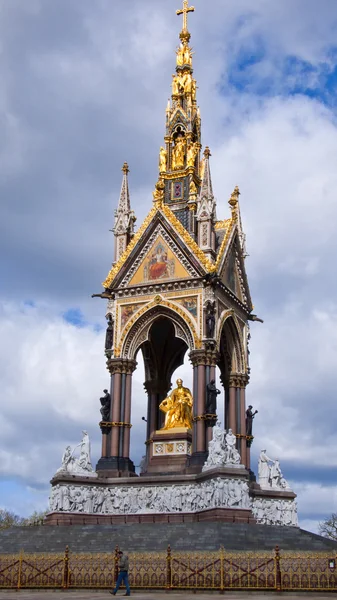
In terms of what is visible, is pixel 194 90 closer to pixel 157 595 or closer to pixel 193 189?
pixel 193 189

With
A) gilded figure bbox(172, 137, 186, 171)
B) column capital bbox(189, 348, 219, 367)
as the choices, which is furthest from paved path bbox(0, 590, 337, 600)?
gilded figure bbox(172, 137, 186, 171)

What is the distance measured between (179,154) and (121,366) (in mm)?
10980

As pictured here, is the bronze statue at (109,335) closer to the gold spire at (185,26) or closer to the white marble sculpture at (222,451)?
the white marble sculpture at (222,451)

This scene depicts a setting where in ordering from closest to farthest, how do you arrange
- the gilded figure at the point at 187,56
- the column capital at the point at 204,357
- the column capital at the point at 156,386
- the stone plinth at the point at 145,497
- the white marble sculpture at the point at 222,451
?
the stone plinth at the point at 145,497 < the white marble sculpture at the point at 222,451 < the column capital at the point at 204,357 < the column capital at the point at 156,386 < the gilded figure at the point at 187,56

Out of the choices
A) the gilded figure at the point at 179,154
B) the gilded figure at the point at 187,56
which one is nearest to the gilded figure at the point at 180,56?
the gilded figure at the point at 187,56

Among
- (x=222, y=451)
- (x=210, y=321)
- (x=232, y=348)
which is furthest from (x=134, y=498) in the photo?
(x=232, y=348)

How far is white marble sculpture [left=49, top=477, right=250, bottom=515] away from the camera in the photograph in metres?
28.5

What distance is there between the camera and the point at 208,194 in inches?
1324

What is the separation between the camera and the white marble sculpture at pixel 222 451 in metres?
27.8

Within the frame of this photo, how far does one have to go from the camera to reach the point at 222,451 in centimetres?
2786

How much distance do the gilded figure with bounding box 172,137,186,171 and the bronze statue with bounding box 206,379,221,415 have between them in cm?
1157

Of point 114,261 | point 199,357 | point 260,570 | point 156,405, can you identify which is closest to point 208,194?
point 114,261

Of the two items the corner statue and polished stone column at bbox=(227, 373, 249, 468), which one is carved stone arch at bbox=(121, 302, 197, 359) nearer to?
the corner statue

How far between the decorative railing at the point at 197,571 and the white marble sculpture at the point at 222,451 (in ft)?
25.5
